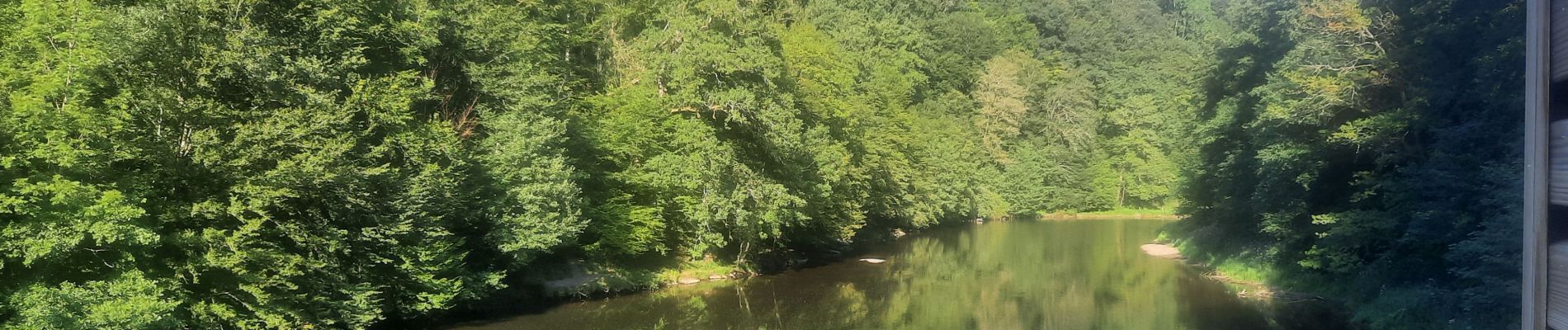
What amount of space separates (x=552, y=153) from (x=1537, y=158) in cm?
1835

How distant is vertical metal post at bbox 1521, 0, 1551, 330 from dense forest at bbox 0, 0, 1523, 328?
9.52m

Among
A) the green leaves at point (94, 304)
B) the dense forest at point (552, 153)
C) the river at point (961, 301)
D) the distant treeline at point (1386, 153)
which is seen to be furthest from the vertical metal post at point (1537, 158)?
the green leaves at point (94, 304)

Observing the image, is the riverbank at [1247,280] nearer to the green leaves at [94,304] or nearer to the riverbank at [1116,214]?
the green leaves at [94,304]

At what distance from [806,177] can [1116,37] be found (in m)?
43.8

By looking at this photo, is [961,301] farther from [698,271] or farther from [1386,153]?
[1386,153]

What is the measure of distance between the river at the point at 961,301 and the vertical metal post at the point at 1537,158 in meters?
14.6

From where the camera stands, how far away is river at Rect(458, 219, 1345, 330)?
816 inches

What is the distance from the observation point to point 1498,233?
13641 millimetres

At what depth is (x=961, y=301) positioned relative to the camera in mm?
24859

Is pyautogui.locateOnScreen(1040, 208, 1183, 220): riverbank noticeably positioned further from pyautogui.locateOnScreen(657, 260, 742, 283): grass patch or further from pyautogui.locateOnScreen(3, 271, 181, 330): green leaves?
pyautogui.locateOnScreen(3, 271, 181, 330): green leaves

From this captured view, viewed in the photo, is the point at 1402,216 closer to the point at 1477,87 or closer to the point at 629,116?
the point at 1477,87

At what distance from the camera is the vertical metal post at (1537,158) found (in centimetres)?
572

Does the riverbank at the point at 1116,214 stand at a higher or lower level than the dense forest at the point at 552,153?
lower

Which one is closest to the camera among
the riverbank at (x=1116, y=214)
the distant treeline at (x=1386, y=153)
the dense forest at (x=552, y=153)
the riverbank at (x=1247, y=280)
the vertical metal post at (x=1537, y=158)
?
the vertical metal post at (x=1537, y=158)
